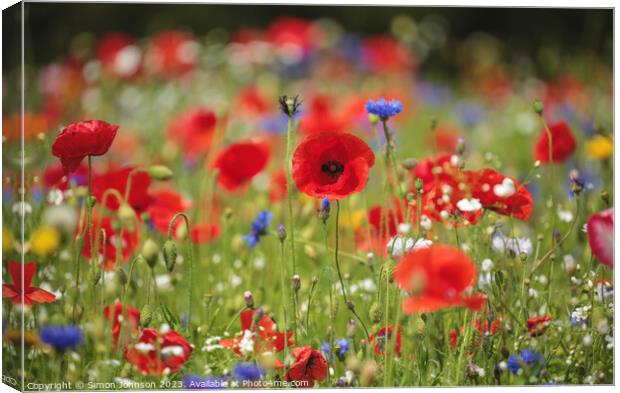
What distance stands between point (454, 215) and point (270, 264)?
0.65m

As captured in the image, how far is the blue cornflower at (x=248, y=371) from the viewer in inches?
77.6

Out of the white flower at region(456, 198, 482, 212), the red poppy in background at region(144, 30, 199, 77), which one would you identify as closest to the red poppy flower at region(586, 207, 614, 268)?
the white flower at region(456, 198, 482, 212)

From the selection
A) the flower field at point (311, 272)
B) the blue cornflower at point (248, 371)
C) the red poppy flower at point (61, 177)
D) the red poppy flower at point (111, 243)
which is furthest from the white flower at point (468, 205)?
the red poppy flower at point (61, 177)

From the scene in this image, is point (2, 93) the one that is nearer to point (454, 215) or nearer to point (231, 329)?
point (231, 329)

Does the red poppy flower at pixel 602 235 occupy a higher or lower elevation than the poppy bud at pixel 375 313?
higher

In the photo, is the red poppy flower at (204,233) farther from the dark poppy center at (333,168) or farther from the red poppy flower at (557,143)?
the red poppy flower at (557,143)

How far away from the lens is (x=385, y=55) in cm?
473

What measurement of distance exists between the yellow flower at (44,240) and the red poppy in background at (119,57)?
165cm

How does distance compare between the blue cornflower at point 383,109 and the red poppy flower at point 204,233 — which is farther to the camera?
the red poppy flower at point 204,233

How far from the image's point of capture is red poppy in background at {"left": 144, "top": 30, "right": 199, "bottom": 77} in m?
4.41

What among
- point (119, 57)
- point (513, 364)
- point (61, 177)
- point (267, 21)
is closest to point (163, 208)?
point (61, 177)

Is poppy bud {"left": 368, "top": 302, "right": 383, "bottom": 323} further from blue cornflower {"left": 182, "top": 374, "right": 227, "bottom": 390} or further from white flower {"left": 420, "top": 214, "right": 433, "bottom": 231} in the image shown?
blue cornflower {"left": 182, "top": 374, "right": 227, "bottom": 390}

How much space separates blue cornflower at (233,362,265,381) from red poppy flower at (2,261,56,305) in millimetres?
379

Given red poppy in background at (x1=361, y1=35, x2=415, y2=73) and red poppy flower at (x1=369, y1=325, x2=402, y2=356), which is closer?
red poppy flower at (x1=369, y1=325, x2=402, y2=356)
